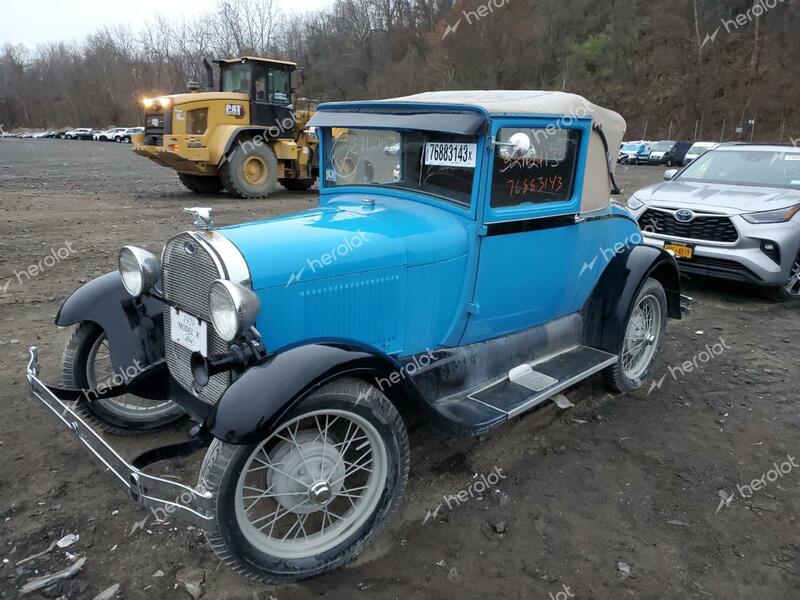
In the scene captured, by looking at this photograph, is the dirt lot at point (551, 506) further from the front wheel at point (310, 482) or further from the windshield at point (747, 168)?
the windshield at point (747, 168)

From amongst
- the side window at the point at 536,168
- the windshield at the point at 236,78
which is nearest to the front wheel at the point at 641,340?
the side window at the point at 536,168

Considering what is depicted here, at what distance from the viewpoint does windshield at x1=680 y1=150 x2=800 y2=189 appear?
272 inches

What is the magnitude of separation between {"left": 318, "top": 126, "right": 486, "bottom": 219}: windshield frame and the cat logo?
9.95 metres

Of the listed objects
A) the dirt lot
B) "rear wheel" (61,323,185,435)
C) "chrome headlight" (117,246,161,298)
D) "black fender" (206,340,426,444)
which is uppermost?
"chrome headlight" (117,246,161,298)

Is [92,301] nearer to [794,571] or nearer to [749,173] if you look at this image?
[794,571]

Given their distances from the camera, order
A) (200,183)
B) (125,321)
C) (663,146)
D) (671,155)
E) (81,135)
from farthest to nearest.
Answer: (81,135)
(663,146)
(671,155)
(200,183)
(125,321)

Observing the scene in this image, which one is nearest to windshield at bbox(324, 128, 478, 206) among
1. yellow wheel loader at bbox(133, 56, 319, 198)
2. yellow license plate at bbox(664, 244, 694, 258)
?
yellow license plate at bbox(664, 244, 694, 258)

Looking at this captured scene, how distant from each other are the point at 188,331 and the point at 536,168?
217cm

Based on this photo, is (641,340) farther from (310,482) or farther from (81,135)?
(81,135)

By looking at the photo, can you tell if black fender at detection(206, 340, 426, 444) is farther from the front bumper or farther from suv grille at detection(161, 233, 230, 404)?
suv grille at detection(161, 233, 230, 404)

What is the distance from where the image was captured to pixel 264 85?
13281mm

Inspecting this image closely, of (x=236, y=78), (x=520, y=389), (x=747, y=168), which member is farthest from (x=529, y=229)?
(x=236, y=78)

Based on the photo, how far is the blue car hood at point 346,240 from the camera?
8.60 feet

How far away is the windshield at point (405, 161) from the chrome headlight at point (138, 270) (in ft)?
4.42
